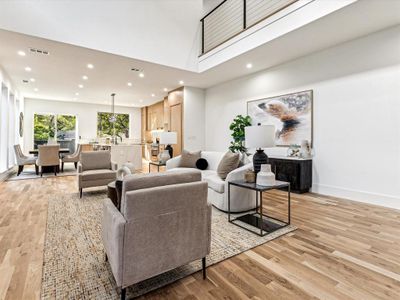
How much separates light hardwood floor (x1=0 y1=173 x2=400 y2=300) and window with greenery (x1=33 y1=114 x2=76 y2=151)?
8025mm

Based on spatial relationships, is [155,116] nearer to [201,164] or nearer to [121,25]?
[121,25]

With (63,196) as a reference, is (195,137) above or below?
above

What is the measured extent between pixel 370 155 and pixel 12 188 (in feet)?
23.6

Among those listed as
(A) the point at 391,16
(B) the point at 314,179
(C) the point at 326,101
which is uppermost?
(A) the point at 391,16

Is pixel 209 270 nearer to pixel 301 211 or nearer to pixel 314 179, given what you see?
pixel 301 211

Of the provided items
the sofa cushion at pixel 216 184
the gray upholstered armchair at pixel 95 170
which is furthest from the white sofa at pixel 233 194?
the gray upholstered armchair at pixel 95 170

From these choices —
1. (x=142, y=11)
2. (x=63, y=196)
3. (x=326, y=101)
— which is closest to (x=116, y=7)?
(x=142, y=11)

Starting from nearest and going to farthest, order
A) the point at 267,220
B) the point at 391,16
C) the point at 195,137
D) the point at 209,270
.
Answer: the point at 209,270 → the point at 267,220 → the point at 391,16 → the point at 195,137

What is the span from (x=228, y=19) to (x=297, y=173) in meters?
4.14

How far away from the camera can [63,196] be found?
4.11 m

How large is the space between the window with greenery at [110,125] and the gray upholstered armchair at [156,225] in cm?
1026

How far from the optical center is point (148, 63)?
17.0 ft

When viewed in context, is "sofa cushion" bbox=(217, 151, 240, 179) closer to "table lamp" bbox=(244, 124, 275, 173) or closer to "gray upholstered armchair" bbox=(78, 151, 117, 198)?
"table lamp" bbox=(244, 124, 275, 173)

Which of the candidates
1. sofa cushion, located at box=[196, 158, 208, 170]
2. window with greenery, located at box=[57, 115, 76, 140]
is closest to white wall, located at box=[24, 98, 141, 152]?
window with greenery, located at box=[57, 115, 76, 140]
